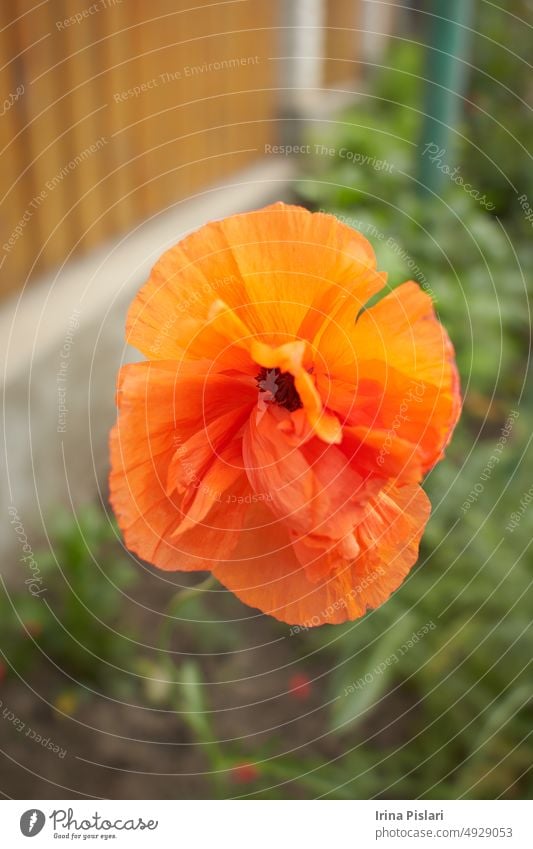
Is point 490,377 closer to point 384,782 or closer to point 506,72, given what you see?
point 384,782

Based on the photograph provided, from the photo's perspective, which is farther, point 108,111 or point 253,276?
point 108,111

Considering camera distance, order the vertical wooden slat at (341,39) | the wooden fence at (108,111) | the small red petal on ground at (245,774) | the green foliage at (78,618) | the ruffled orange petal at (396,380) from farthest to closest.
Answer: the vertical wooden slat at (341,39) → the wooden fence at (108,111) → the green foliage at (78,618) → the small red petal on ground at (245,774) → the ruffled orange petal at (396,380)

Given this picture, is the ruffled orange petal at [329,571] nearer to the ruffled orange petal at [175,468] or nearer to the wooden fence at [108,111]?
the ruffled orange petal at [175,468]

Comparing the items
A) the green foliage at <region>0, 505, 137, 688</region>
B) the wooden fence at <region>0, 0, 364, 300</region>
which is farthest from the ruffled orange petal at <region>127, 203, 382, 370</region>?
Answer: the wooden fence at <region>0, 0, 364, 300</region>

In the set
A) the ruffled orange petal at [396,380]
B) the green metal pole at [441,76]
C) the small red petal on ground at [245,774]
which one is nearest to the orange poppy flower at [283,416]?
the ruffled orange petal at [396,380]

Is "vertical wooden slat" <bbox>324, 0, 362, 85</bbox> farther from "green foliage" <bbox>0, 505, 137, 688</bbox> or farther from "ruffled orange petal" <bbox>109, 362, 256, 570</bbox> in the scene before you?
"ruffled orange petal" <bbox>109, 362, 256, 570</bbox>

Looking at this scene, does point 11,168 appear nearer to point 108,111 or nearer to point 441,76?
point 108,111

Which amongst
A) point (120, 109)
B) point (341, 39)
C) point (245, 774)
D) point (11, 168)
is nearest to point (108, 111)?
point (120, 109)
